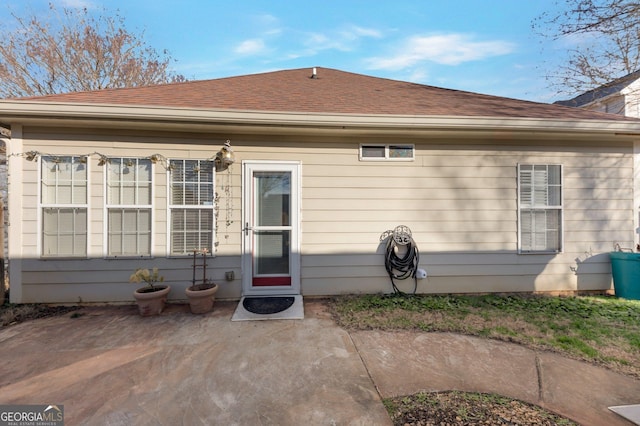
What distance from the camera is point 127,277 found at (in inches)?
141

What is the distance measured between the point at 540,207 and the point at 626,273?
146 cm

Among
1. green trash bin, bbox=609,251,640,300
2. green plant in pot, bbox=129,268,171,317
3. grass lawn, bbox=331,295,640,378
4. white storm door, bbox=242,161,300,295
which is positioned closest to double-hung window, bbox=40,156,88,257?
green plant in pot, bbox=129,268,171,317

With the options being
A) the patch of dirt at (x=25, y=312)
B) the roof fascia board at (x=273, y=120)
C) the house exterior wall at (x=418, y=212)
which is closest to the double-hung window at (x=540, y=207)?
the house exterior wall at (x=418, y=212)

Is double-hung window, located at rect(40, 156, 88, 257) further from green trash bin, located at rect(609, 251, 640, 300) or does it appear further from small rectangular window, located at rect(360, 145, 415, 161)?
green trash bin, located at rect(609, 251, 640, 300)

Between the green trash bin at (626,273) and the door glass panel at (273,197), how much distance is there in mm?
4834

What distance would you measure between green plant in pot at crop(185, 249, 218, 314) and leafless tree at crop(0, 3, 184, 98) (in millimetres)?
9530

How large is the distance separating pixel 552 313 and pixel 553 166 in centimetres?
219

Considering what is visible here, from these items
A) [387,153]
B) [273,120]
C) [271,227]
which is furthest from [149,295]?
[387,153]

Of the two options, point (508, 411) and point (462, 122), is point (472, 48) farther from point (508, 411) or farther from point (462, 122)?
point (508, 411)

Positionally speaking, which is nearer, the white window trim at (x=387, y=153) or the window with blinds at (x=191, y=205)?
the window with blinds at (x=191, y=205)

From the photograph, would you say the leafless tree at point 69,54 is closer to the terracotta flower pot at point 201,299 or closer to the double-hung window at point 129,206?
the double-hung window at point 129,206

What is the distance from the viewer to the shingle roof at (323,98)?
3711 millimetres

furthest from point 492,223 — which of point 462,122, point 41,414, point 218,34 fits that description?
point 218,34

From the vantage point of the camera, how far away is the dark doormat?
11.0 ft
